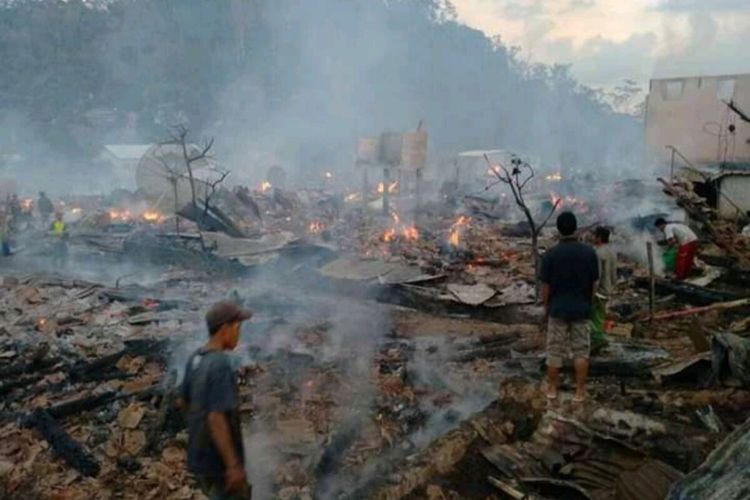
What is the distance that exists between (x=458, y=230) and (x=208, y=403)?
1687 centimetres

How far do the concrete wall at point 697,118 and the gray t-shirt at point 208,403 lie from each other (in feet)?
107

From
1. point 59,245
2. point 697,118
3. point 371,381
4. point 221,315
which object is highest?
point 697,118

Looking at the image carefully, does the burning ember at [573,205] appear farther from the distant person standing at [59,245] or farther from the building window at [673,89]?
the distant person standing at [59,245]

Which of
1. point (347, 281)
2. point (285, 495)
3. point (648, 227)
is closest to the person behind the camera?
point (285, 495)

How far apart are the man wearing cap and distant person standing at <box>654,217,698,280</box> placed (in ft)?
32.4

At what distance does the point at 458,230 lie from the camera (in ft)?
65.3

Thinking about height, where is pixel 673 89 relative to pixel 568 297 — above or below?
above

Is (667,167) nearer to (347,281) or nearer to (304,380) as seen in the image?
(347,281)

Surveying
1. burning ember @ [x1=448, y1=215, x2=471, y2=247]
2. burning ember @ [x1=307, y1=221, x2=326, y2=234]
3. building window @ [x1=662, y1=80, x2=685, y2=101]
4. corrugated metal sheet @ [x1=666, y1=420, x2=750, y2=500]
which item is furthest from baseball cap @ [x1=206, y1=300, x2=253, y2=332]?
building window @ [x1=662, y1=80, x2=685, y2=101]

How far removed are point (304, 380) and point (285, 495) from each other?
2620mm

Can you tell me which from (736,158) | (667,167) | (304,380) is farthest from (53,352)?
(667,167)

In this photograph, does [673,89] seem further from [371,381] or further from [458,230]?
[371,381]

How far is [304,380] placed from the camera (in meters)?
7.88

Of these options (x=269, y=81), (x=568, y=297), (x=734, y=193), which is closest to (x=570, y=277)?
(x=568, y=297)
